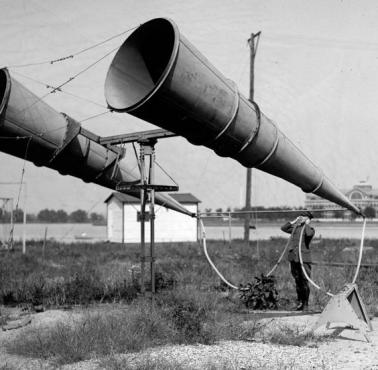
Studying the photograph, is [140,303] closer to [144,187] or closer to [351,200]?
[144,187]

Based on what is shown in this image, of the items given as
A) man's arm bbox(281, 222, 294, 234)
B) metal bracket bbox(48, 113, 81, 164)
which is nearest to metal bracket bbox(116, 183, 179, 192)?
metal bracket bbox(48, 113, 81, 164)

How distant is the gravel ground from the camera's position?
601 centimetres

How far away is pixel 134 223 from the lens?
1389 inches

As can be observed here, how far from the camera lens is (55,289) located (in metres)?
12.0

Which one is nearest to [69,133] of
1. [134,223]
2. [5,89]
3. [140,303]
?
[5,89]

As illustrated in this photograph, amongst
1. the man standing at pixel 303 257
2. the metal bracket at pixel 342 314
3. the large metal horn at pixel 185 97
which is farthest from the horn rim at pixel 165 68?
the man standing at pixel 303 257

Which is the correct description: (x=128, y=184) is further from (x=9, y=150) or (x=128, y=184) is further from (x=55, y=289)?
(x=55, y=289)

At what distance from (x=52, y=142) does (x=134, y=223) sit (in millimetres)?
27109

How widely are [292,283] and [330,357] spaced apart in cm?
720

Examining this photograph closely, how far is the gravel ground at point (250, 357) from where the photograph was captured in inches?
237

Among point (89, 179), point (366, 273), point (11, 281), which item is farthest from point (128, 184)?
point (366, 273)

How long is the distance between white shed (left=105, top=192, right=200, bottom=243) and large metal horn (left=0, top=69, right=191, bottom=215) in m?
25.2

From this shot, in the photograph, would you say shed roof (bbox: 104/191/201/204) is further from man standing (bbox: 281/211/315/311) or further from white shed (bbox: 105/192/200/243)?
man standing (bbox: 281/211/315/311)

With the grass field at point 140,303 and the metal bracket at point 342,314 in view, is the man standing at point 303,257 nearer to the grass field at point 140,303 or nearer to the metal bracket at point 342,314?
the grass field at point 140,303
